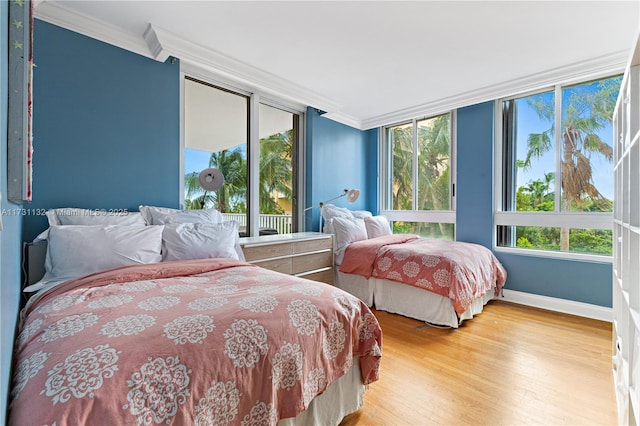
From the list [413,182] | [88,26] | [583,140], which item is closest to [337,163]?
[413,182]

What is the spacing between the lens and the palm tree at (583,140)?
305 cm

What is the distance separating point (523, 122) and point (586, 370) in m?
2.74

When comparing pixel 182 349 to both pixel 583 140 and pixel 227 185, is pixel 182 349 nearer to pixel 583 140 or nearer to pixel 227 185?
pixel 227 185

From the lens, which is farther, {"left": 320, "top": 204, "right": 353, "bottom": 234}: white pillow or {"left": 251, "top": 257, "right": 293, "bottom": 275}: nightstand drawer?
{"left": 320, "top": 204, "right": 353, "bottom": 234}: white pillow

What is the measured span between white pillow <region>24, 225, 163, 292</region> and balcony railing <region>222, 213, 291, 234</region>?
1.58 meters

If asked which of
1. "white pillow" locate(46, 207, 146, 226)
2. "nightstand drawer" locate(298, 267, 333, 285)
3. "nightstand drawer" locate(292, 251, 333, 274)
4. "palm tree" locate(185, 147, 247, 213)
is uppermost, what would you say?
"palm tree" locate(185, 147, 247, 213)

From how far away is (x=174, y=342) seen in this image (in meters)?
0.97

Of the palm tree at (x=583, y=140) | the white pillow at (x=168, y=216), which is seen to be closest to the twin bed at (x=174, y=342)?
the white pillow at (x=168, y=216)

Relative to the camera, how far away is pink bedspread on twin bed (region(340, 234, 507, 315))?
2.68 metres

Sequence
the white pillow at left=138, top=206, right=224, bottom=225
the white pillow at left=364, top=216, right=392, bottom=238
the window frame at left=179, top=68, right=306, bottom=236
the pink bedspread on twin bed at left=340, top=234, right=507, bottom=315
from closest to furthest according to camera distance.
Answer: the white pillow at left=138, top=206, right=224, bottom=225 → the pink bedspread on twin bed at left=340, top=234, right=507, bottom=315 → the window frame at left=179, top=68, right=306, bottom=236 → the white pillow at left=364, top=216, right=392, bottom=238

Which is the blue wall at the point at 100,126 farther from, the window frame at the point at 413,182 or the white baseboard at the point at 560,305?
the white baseboard at the point at 560,305

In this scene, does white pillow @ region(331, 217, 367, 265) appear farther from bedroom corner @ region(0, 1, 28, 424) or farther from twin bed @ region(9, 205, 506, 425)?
bedroom corner @ region(0, 1, 28, 424)

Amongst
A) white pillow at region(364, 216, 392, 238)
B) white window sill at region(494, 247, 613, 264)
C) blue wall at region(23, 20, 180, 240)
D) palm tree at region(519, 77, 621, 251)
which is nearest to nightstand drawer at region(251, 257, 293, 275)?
blue wall at region(23, 20, 180, 240)

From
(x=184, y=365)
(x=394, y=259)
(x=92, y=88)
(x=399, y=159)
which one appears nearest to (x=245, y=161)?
(x=92, y=88)
